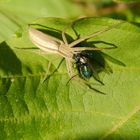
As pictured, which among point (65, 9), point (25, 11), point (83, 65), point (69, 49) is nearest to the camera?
point (83, 65)

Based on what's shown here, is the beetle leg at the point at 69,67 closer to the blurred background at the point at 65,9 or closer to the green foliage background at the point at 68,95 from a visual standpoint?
the green foliage background at the point at 68,95

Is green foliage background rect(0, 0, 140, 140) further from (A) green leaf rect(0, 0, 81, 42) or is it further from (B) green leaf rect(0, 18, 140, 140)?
(A) green leaf rect(0, 0, 81, 42)

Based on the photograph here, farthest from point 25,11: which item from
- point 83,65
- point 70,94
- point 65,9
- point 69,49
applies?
point 70,94

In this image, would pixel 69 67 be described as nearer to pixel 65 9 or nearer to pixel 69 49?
pixel 69 49

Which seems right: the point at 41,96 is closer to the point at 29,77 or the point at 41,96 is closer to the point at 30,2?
the point at 29,77

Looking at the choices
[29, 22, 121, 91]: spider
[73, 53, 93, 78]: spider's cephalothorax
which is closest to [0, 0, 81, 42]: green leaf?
[29, 22, 121, 91]: spider

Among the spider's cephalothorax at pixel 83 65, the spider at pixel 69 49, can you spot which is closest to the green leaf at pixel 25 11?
the spider at pixel 69 49
